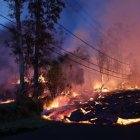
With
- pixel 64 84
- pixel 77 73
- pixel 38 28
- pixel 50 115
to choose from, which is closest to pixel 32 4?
pixel 38 28

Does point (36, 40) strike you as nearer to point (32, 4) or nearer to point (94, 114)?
point (32, 4)

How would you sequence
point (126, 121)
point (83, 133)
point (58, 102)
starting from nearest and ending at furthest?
point (83, 133) → point (126, 121) → point (58, 102)

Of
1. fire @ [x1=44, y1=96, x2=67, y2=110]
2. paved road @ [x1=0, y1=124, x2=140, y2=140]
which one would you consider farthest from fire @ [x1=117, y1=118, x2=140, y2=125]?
fire @ [x1=44, y1=96, x2=67, y2=110]

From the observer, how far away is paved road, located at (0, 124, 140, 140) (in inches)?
337

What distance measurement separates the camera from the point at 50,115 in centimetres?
1441

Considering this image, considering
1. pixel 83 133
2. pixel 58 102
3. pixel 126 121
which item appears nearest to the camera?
pixel 83 133

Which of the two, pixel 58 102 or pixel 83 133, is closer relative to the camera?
pixel 83 133

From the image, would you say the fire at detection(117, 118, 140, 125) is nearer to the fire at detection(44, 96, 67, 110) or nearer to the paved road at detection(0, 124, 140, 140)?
the paved road at detection(0, 124, 140, 140)

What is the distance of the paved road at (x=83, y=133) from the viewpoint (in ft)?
28.1

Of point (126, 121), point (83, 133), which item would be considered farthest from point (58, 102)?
point (83, 133)

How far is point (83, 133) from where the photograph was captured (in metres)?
9.24

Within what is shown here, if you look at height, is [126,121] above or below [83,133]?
above

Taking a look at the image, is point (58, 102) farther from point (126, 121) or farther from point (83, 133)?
point (83, 133)

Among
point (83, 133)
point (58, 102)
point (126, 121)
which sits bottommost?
point (83, 133)
